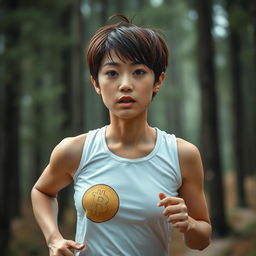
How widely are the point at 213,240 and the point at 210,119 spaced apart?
3430mm

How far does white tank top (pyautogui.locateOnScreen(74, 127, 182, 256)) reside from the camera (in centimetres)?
271

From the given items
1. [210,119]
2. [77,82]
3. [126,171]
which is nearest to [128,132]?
[126,171]

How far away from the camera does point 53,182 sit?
299 cm

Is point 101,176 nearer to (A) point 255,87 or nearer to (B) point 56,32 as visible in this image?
(B) point 56,32

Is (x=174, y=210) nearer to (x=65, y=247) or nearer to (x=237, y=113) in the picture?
(x=65, y=247)

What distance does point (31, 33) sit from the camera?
46.9 feet

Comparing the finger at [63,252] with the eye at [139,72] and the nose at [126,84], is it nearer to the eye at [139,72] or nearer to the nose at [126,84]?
the nose at [126,84]

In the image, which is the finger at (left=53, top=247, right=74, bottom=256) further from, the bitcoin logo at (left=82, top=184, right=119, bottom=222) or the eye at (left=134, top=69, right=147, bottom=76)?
the eye at (left=134, top=69, right=147, bottom=76)

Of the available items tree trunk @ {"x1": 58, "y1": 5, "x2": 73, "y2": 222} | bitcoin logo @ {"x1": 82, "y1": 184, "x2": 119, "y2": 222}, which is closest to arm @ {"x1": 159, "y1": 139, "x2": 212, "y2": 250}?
bitcoin logo @ {"x1": 82, "y1": 184, "x2": 119, "y2": 222}

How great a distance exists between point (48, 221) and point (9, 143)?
10.9 metres

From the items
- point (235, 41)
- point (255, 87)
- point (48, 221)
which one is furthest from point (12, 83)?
point (255, 87)

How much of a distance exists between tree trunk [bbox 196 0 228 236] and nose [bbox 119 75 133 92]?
35.4 ft

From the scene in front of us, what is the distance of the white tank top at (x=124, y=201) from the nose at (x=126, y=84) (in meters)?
0.39

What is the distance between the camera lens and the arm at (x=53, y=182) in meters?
2.88
